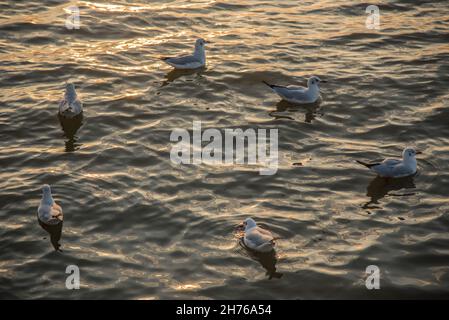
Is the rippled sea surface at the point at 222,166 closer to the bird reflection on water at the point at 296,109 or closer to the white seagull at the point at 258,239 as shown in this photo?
the bird reflection on water at the point at 296,109

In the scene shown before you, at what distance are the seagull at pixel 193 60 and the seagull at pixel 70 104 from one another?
3.52m

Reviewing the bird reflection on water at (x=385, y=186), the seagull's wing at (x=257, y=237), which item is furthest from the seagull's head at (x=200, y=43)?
the seagull's wing at (x=257, y=237)

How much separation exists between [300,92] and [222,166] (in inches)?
153

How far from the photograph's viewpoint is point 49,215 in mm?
13031

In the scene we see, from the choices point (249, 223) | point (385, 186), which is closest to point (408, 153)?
point (385, 186)

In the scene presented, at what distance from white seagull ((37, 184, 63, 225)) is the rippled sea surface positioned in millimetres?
293

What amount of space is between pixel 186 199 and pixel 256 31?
9.82 metres

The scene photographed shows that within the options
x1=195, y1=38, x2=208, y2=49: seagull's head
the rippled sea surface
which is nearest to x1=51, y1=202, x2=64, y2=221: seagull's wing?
the rippled sea surface

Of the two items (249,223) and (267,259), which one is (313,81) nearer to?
(249,223)

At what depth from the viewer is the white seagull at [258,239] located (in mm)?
12289

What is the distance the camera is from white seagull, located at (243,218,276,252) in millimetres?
12289

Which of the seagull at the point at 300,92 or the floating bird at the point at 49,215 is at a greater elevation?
the seagull at the point at 300,92

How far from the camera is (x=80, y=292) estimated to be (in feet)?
37.9

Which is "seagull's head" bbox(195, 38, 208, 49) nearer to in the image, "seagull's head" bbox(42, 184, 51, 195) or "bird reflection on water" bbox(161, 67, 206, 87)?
"bird reflection on water" bbox(161, 67, 206, 87)
